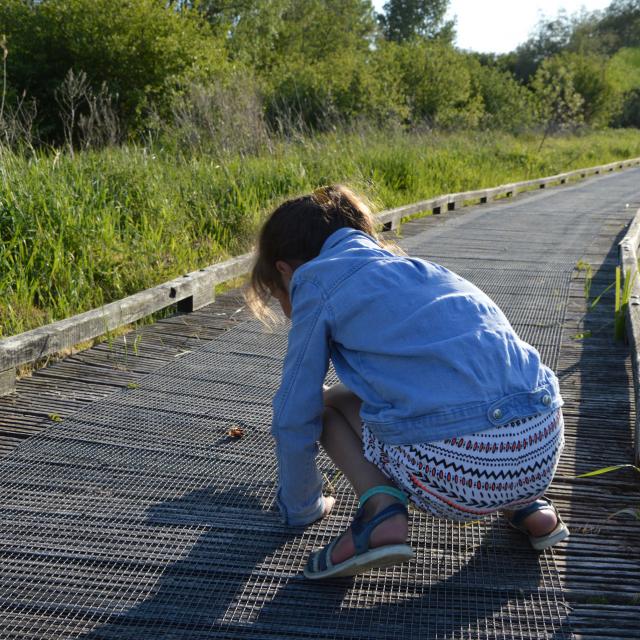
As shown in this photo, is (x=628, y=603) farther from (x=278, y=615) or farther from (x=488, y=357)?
(x=278, y=615)

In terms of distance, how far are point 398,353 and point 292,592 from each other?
677 mm

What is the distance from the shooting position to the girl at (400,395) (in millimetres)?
1802

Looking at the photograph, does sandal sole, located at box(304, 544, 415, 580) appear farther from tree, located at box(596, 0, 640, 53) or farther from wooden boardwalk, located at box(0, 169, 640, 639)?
tree, located at box(596, 0, 640, 53)

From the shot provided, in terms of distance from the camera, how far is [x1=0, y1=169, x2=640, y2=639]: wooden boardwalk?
1.86 meters

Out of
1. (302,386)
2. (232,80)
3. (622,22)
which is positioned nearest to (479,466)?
(302,386)

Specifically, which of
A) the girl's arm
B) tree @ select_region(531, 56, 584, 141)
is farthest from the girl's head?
tree @ select_region(531, 56, 584, 141)

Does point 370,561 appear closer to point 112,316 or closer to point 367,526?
point 367,526

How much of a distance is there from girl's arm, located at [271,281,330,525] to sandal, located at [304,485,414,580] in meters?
0.21

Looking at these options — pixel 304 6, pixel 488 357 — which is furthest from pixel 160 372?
pixel 304 6

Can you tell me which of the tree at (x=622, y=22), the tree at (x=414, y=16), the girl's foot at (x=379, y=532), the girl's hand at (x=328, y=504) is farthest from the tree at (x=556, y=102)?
the tree at (x=622, y=22)

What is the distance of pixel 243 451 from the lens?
9.16 ft

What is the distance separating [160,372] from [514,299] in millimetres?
2514

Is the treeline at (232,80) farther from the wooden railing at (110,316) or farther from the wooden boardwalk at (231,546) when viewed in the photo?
the wooden boardwalk at (231,546)

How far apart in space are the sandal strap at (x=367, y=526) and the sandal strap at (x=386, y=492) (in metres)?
0.02
